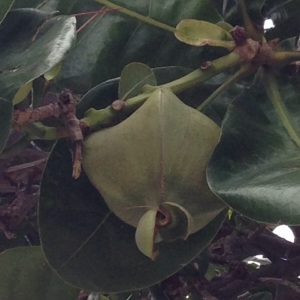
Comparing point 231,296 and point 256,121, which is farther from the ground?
point 256,121

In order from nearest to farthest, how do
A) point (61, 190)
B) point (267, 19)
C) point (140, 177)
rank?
1. point (140, 177)
2. point (61, 190)
3. point (267, 19)

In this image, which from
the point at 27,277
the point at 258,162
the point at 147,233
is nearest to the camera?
the point at 147,233

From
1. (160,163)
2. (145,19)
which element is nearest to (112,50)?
(145,19)

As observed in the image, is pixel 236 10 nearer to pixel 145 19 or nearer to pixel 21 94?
pixel 145 19

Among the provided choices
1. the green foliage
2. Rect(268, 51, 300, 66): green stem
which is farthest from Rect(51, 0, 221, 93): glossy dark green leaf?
Rect(268, 51, 300, 66): green stem

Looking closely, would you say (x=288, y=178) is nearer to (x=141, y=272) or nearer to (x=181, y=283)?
(x=141, y=272)

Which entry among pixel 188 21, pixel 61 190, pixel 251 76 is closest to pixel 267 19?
pixel 251 76
